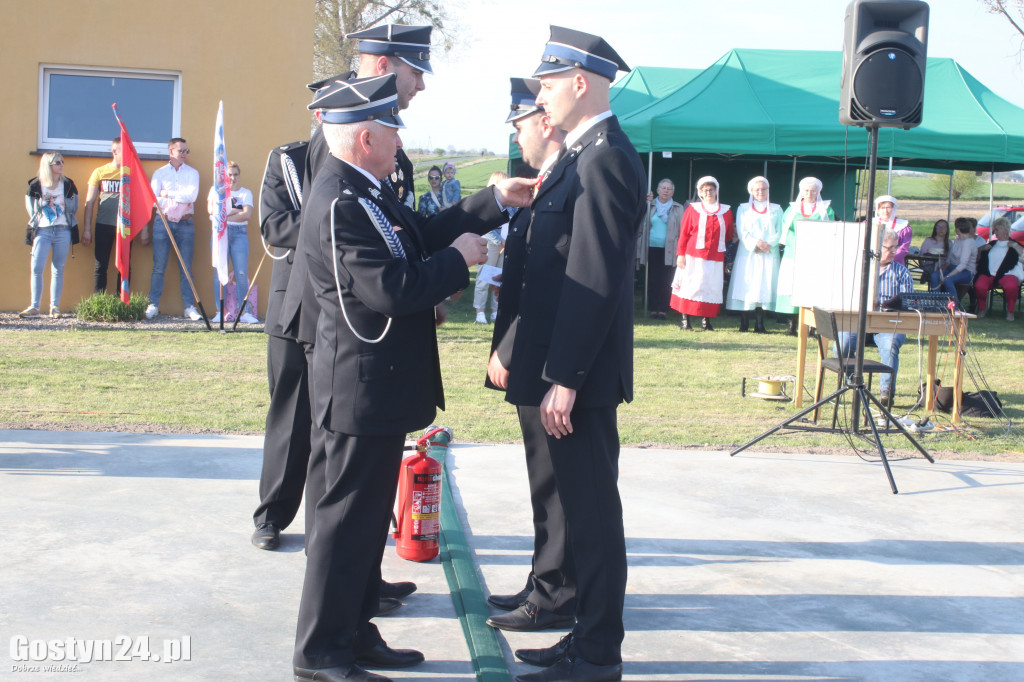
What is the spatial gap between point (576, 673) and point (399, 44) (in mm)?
2617

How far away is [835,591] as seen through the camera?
4246 mm

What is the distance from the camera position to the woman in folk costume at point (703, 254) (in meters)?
13.4

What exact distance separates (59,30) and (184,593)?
1069 cm

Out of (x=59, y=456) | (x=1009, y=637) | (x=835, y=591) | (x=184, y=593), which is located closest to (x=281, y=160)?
(x=184, y=593)

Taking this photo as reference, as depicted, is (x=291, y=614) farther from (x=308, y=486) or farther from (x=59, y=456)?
(x=59, y=456)

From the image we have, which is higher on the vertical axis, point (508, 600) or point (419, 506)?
point (419, 506)

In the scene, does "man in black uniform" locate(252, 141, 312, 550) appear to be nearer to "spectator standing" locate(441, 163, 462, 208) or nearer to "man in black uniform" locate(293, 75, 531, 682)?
"man in black uniform" locate(293, 75, 531, 682)

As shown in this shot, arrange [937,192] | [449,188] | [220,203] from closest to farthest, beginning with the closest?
[220,203]
[449,188]
[937,192]

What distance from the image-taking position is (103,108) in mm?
12578

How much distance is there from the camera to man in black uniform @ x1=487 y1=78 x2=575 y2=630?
3.68 metres

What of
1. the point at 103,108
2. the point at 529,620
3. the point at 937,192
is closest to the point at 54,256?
the point at 103,108

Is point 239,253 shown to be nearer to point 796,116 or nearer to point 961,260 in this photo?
point 796,116

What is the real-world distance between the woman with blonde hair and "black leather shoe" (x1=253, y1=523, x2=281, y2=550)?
348 inches

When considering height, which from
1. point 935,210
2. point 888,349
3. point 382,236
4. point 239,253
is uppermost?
point 935,210
